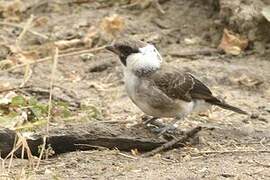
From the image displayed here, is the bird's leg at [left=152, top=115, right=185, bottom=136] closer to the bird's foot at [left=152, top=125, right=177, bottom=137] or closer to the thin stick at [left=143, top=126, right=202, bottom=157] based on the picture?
the bird's foot at [left=152, top=125, right=177, bottom=137]

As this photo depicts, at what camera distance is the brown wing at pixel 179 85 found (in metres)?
6.59

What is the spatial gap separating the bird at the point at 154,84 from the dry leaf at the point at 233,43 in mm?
1995

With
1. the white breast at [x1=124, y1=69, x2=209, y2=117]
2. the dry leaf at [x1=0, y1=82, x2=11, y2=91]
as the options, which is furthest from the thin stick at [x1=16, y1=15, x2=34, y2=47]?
the white breast at [x1=124, y1=69, x2=209, y2=117]

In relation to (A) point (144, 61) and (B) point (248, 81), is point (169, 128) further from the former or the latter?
(B) point (248, 81)

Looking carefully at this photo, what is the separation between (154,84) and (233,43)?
2.45 m

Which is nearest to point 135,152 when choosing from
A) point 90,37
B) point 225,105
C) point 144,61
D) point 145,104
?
point 145,104

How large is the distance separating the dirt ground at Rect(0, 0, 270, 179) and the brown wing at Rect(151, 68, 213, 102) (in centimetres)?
30

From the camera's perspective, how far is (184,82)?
6.75 meters

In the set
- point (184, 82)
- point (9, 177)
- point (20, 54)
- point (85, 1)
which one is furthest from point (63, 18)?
point (9, 177)

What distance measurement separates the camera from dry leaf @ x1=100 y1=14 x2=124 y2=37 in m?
9.20

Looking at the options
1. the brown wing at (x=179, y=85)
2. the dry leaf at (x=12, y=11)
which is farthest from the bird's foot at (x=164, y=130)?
the dry leaf at (x=12, y=11)

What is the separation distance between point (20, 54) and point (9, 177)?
3660 millimetres

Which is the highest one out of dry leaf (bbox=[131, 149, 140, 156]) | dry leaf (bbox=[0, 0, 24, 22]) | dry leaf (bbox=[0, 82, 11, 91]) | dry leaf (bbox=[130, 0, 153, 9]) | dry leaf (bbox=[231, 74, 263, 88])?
dry leaf (bbox=[0, 0, 24, 22])

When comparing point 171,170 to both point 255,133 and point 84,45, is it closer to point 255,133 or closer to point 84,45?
point 255,133
